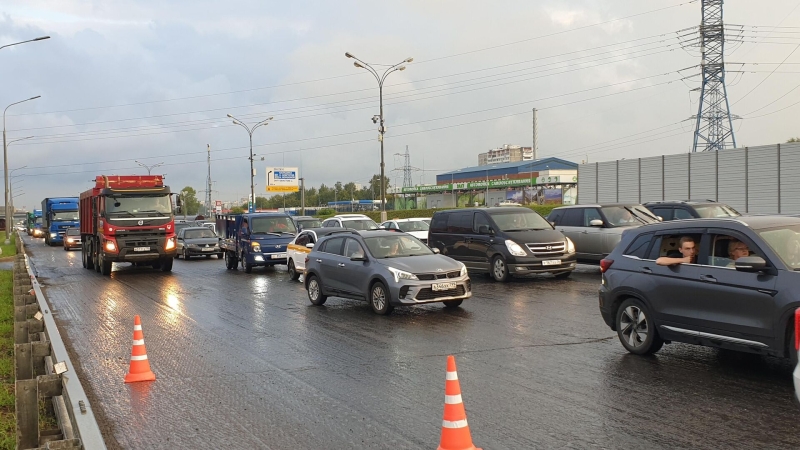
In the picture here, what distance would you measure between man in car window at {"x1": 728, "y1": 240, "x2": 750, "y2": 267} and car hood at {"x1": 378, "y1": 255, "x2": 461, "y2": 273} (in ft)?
19.3

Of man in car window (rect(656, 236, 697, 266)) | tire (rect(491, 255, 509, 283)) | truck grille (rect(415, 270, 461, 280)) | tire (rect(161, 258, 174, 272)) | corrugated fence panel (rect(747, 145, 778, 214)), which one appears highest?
corrugated fence panel (rect(747, 145, 778, 214))

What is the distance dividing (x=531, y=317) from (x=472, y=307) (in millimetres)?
1664

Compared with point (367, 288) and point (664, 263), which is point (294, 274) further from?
point (664, 263)

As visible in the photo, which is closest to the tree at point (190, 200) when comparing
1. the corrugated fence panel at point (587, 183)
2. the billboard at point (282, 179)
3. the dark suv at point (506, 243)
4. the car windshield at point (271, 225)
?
the billboard at point (282, 179)

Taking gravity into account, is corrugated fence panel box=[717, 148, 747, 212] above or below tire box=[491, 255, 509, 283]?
above

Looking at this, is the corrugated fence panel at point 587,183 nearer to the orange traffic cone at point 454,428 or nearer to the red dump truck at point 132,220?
the red dump truck at point 132,220

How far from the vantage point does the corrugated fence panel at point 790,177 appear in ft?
111

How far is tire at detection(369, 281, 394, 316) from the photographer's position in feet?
42.4

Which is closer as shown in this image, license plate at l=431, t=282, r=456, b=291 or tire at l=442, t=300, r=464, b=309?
license plate at l=431, t=282, r=456, b=291

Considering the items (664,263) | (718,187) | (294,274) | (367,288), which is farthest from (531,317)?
(718,187)

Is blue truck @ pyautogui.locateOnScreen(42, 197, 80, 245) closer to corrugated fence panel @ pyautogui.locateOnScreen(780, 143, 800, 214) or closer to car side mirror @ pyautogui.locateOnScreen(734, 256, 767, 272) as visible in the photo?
corrugated fence panel @ pyautogui.locateOnScreen(780, 143, 800, 214)

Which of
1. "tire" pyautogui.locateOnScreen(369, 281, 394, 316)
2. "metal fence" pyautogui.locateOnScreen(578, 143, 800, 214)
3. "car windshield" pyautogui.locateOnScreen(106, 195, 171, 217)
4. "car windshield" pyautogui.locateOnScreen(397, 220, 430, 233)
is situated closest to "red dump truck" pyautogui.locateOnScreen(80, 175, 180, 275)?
"car windshield" pyautogui.locateOnScreen(106, 195, 171, 217)

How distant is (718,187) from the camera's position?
37.5 metres

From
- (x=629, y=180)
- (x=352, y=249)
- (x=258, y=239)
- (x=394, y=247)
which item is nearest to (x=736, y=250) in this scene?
(x=394, y=247)
